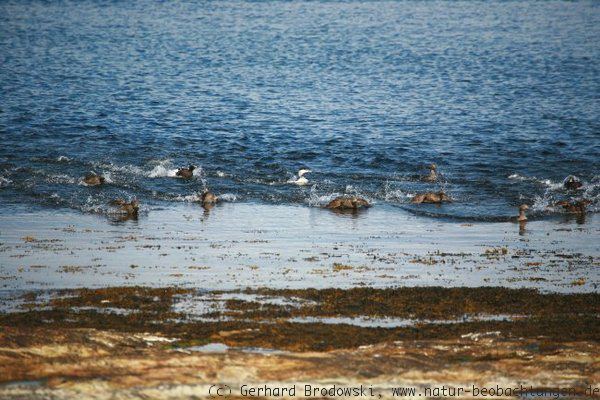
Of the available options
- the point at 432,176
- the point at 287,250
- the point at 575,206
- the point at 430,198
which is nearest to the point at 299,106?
the point at 432,176

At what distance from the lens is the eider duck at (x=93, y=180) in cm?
3163

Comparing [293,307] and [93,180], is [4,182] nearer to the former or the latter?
[93,180]

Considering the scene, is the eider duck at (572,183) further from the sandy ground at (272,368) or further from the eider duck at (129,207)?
the sandy ground at (272,368)

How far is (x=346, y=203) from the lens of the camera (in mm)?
29016

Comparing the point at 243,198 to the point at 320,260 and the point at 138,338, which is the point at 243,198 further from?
the point at 138,338

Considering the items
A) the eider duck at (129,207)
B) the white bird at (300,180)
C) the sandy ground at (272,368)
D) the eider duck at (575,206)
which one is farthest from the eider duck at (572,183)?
the sandy ground at (272,368)

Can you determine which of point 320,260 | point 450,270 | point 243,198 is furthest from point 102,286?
point 243,198

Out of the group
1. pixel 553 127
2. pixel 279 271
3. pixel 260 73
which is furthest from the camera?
pixel 260 73

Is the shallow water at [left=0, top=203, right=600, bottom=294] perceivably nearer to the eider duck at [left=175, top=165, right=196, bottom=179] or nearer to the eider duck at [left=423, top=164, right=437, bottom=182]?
the eider duck at [left=175, top=165, right=196, bottom=179]

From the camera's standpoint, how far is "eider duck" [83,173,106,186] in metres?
31.6

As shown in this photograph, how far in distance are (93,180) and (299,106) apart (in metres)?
18.9

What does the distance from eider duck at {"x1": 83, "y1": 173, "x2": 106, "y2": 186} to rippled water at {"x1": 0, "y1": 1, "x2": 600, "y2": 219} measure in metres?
0.32

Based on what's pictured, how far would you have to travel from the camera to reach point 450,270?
20.4 m

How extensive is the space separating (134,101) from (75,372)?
37076 mm
